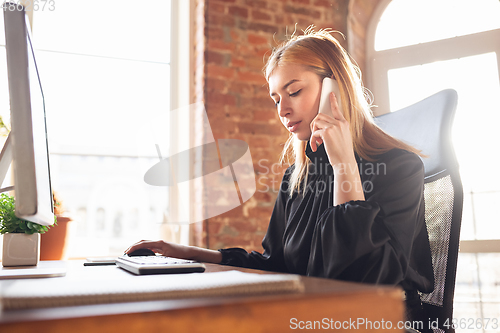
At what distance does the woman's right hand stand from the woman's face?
20.1 inches

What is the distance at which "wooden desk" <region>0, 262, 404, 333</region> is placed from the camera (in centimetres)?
34

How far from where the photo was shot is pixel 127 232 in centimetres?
228

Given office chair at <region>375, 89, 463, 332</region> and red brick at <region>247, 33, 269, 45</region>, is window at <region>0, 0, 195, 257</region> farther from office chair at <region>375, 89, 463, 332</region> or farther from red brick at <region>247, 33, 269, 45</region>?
office chair at <region>375, 89, 463, 332</region>

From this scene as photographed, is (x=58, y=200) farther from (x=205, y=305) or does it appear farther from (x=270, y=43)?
(x=270, y=43)

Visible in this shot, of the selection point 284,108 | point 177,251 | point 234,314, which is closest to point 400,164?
point 284,108

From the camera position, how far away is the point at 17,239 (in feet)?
3.53

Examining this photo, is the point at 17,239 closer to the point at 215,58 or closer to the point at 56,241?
the point at 56,241

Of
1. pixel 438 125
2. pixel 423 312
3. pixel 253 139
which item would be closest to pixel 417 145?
pixel 438 125

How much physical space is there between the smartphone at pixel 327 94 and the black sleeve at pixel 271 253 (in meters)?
0.37

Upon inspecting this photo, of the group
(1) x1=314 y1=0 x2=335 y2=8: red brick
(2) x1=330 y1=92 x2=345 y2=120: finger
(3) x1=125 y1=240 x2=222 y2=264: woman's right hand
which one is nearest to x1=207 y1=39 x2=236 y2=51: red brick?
(1) x1=314 y1=0 x2=335 y2=8: red brick

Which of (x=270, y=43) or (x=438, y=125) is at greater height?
(x=270, y=43)

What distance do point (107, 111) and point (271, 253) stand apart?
1509mm

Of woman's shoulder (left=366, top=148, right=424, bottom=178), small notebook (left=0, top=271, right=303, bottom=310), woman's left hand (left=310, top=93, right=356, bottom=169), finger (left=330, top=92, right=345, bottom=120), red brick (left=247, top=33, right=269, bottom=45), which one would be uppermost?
red brick (left=247, top=33, right=269, bottom=45)

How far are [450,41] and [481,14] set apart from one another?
0.75ft
